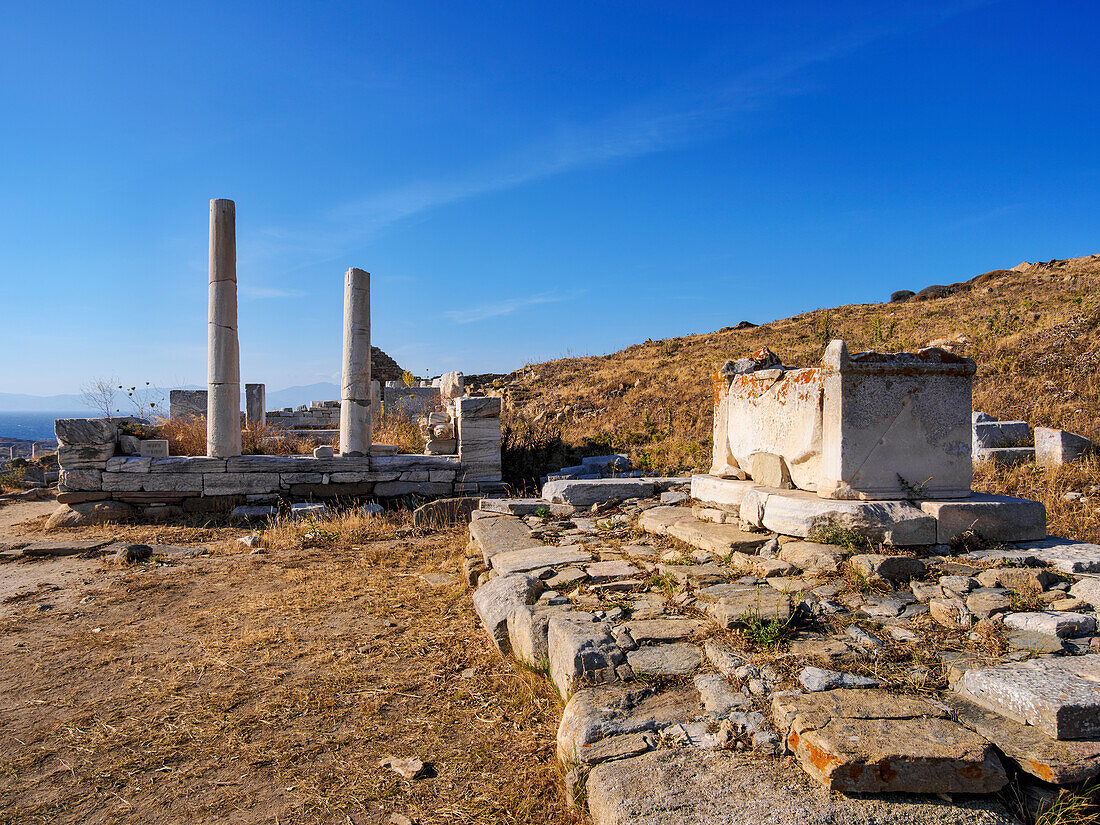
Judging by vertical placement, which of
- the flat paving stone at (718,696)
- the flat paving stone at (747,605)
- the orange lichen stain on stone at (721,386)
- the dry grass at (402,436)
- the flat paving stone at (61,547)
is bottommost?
the flat paving stone at (61,547)

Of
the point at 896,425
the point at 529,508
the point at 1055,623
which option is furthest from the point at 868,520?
the point at 529,508

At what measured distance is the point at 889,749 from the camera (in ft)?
7.27

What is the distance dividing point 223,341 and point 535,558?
24.7 ft

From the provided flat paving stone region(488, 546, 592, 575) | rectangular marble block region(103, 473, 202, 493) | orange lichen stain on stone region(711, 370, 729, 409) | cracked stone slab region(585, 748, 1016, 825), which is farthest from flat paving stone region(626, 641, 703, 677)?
rectangular marble block region(103, 473, 202, 493)

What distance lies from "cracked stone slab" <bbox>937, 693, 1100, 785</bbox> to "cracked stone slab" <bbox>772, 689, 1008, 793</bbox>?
70mm

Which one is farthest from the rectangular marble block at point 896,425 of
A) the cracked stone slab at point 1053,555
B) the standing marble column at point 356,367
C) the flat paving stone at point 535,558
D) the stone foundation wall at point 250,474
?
the standing marble column at point 356,367

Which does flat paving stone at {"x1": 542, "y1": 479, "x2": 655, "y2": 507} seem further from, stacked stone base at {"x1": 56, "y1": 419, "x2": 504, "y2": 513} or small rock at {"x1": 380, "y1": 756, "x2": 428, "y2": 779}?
small rock at {"x1": 380, "y1": 756, "x2": 428, "y2": 779}

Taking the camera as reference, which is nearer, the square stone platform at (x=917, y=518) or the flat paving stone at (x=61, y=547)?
the square stone platform at (x=917, y=518)

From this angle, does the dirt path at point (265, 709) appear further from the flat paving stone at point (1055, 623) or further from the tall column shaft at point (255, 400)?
the tall column shaft at point (255, 400)

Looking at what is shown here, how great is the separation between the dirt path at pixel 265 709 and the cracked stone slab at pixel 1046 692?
5.85 feet

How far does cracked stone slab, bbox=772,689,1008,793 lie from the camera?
2.16 meters

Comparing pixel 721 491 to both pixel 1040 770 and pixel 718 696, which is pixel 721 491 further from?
pixel 1040 770

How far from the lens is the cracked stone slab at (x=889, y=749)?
2158 mm

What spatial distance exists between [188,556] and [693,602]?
6.47 meters
